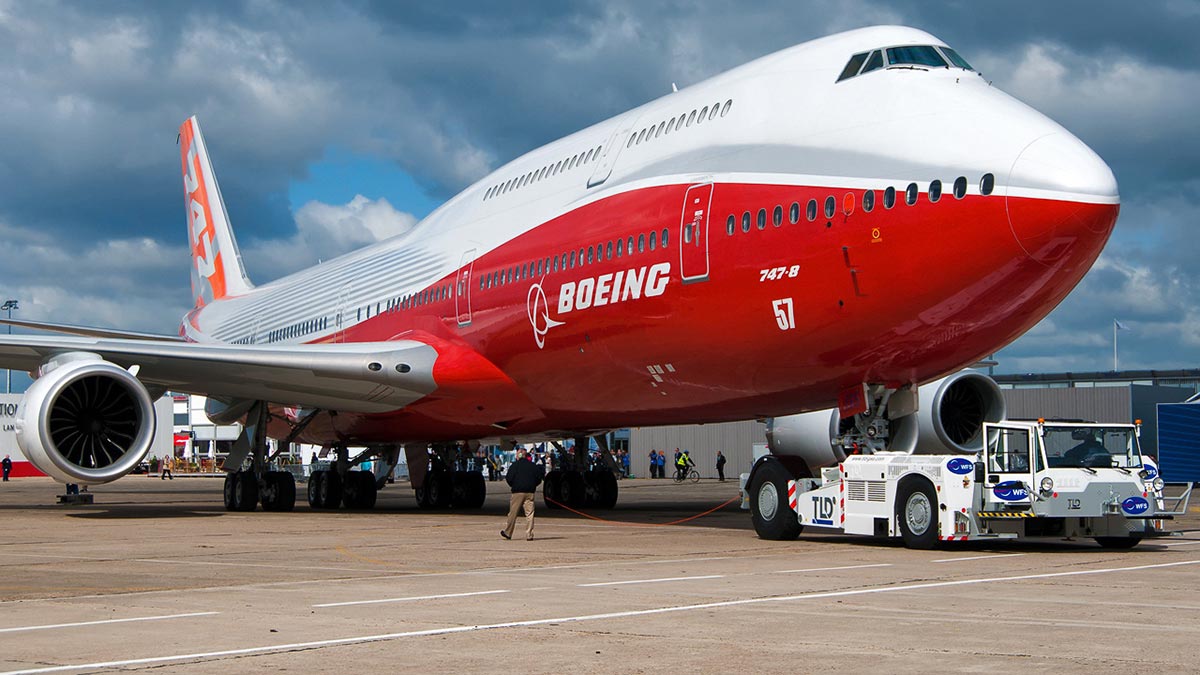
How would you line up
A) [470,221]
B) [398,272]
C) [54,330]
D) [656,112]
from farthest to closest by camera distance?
[54,330] < [398,272] < [470,221] < [656,112]

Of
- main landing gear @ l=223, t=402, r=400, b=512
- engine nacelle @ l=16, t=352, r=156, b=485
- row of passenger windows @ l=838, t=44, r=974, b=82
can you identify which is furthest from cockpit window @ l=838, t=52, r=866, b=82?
main landing gear @ l=223, t=402, r=400, b=512

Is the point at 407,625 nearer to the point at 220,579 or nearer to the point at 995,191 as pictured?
the point at 220,579

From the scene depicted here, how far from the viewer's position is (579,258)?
670 inches

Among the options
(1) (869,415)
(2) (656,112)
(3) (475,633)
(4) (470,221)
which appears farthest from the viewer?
(4) (470,221)

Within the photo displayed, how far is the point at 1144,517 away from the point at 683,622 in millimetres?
7481

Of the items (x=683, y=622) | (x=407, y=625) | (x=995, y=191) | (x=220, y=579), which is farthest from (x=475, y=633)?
(x=995, y=191)

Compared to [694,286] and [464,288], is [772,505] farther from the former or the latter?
[464,288]

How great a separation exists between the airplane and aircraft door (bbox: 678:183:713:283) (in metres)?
0.03

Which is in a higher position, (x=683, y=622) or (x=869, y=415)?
(x=869, y=415)

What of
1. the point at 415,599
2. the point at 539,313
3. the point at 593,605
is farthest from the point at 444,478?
the point at 593,605

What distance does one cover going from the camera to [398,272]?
882 inches

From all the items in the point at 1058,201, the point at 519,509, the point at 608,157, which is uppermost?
the point at 608,157

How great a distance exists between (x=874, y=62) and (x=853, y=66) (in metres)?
0.25

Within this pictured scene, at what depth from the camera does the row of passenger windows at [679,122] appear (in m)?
15.6
